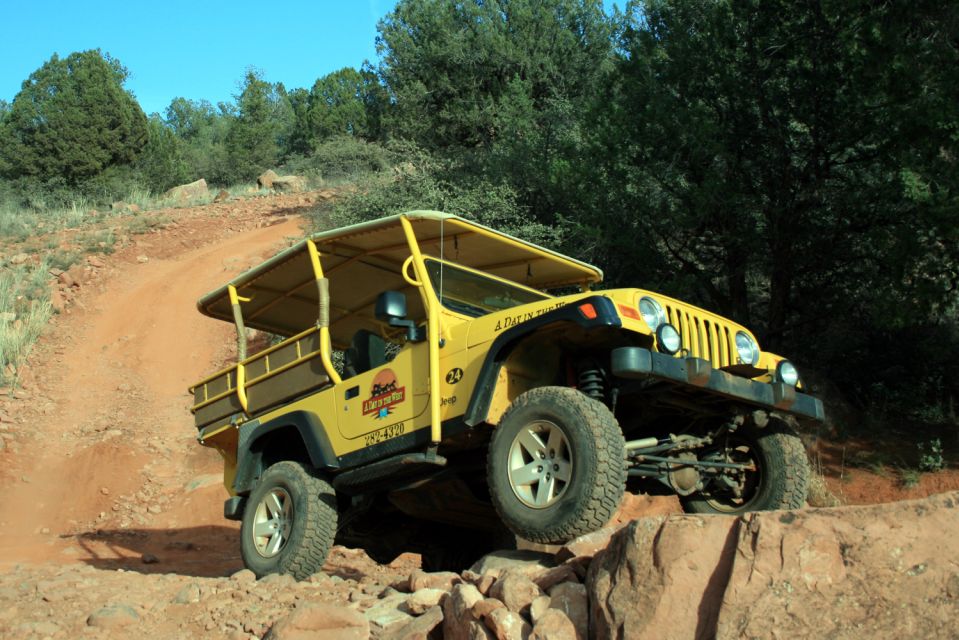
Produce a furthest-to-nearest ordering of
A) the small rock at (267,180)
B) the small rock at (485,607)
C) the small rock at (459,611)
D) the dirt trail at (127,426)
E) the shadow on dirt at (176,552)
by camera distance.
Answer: the small rock at (267,180), the dirt trail at (127,426), the shadow on dirt at (176,552), the small rock at (459,611), the small rock at (485,607)

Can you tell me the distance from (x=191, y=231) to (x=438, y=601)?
2670cm

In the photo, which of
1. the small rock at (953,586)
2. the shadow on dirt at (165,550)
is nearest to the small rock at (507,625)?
the small rock at (953,586)

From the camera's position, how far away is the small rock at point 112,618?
19.3 feet

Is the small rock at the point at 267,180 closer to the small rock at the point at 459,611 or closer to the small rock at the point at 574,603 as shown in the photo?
the small rock at the point at 459,611

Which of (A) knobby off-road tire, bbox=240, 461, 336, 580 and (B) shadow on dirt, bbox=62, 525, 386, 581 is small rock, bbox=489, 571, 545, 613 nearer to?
(A) knobby off-road tire, bbox=240, 461, 336, 580

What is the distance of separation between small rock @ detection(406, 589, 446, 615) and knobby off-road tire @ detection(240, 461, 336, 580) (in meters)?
1.71

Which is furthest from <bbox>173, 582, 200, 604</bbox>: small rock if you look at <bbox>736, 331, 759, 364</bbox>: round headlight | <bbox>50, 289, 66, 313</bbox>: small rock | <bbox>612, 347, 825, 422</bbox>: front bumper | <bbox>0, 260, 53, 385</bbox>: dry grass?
<bbox>50, 289, 66, 313</bbox>: small rock

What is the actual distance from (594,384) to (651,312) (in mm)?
545

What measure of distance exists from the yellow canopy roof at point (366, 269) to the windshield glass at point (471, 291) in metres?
0.23

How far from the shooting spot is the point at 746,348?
20.5 ft

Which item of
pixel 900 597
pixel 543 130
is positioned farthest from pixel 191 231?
pixel 900 597

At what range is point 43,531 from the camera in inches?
515

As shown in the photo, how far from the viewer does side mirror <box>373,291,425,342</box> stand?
645cm

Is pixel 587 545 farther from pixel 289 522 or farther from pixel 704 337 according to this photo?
pixel 289 522
